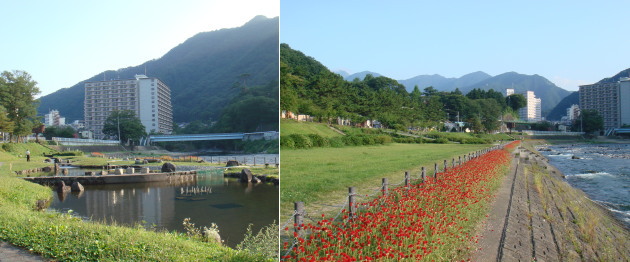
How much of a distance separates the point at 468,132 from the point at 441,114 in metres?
7.85

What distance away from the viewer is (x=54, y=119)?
36.5m

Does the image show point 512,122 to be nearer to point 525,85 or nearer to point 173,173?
point 173,173

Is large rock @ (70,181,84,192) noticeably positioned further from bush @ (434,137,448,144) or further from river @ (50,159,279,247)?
bush @ (434,137,448,144)

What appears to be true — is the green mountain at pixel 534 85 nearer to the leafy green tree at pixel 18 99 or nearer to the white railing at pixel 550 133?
the white railing at pixel 550 133

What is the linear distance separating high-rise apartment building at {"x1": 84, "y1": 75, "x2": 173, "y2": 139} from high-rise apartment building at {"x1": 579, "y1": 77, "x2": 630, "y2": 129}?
49.7m

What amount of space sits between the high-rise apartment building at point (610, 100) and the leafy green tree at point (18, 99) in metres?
56.7

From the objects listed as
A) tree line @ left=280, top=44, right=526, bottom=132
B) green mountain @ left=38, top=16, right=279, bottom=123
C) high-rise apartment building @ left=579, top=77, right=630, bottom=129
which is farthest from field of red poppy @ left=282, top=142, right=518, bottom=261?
high-rise apartment building @ left=579, top=77, right=630, bottom=129

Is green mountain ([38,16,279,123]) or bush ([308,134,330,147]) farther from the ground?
green mountain ([38,16,279,123])

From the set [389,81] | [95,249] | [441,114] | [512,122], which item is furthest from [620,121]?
[95,249]

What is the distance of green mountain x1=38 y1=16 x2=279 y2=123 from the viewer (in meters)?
→ 31.3

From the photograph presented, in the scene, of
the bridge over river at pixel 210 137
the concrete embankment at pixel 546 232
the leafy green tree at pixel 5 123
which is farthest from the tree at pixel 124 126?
the concrete embankment at pixel 546 232

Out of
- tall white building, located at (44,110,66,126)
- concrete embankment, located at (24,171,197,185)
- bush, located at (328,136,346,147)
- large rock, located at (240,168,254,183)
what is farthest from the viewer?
tall white building, located at (44,110,66,126)

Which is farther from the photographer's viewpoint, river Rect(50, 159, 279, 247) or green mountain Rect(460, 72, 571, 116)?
green mountain Rect(460, 72, 571, 116)

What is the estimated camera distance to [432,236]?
13.7 feet
